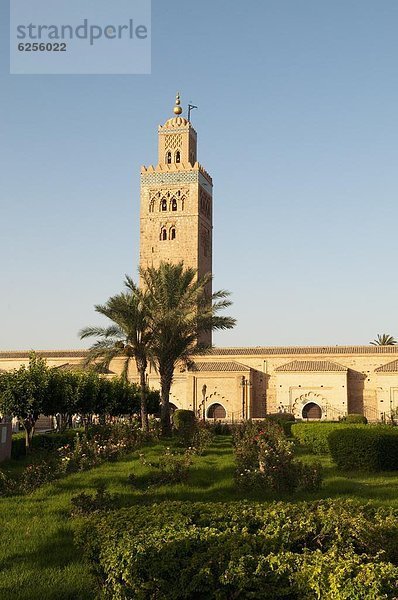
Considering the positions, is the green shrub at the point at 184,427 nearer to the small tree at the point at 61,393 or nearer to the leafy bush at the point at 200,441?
the leafy bush at the point at 200,441

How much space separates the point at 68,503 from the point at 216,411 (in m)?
31.1

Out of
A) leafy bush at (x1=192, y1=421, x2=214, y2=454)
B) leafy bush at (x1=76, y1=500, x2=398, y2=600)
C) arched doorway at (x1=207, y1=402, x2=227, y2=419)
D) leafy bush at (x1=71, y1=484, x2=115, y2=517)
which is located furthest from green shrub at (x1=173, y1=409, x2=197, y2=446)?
leafy bush at (x1=76, y1=500, x2=398, y2=600)

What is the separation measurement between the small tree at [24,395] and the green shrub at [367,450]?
8.78 m

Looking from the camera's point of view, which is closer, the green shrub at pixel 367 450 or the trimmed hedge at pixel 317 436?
the green shrub at pixel 367 450

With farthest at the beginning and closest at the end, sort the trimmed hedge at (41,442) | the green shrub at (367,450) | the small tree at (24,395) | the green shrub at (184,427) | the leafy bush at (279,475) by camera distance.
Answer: the green shrub at (184,427)
the small tree at (24,395)
the trimmed hedge at (41,442)
the green shrub at (367,450)
the leafy bush at (279,475)

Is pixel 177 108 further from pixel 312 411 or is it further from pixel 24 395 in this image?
pixel 24 395

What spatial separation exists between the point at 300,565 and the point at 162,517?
1472mm

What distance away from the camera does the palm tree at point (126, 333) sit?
72.3 feet

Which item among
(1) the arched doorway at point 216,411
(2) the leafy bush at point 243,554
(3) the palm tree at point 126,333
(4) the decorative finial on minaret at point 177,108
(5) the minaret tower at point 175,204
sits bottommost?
(1) the arched doorway at point 216,411

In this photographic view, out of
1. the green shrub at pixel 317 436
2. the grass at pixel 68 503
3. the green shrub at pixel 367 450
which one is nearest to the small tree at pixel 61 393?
the grass at pixel 68 503

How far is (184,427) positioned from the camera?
23141 mm

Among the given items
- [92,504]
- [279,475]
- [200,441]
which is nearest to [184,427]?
[200,441]

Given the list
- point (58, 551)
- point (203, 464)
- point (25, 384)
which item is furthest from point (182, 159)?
point (58, 551)

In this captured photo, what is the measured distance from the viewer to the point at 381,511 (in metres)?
6.14
